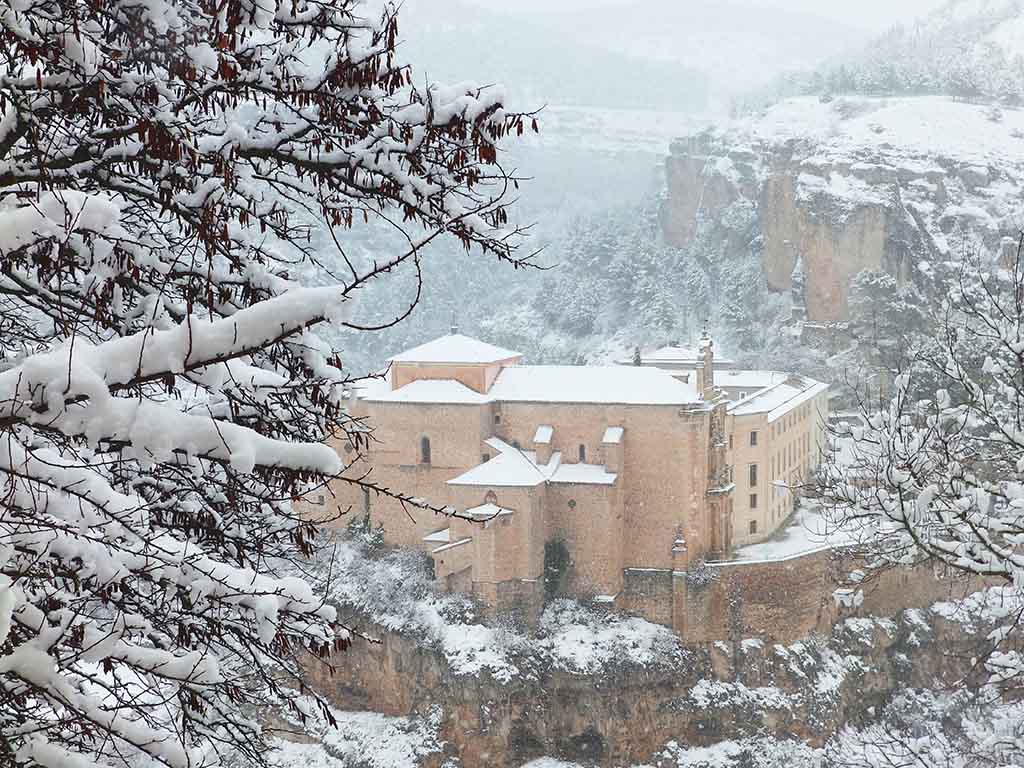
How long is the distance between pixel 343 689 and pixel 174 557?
23.6m

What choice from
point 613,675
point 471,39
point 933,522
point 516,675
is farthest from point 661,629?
point 471,39

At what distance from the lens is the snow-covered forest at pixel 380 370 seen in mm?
3252

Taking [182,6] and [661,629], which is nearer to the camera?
[182,6]

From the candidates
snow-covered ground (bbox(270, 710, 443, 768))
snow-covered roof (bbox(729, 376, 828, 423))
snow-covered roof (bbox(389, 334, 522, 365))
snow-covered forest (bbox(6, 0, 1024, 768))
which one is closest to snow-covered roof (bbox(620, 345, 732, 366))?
snow-covered roof (bbox(729, 376, 828, 423))

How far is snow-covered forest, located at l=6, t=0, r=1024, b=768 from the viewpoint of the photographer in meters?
3.25

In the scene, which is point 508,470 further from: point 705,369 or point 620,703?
point 620,703

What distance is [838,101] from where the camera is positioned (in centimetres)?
6303

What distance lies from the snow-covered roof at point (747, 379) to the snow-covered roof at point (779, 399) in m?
0.65

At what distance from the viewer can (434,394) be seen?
26641 mm

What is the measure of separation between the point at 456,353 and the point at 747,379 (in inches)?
552

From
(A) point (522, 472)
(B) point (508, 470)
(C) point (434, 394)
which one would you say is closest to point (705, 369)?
(A) point (522, 472)

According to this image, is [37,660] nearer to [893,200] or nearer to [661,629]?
[661,629]

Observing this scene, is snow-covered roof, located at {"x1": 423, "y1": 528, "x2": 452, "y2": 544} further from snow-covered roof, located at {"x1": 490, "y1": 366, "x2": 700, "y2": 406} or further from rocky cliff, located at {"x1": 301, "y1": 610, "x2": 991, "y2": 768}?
snow-covered roof, located at {"x1": 490, "y1": 366, "x2": 700, "y2": 406}

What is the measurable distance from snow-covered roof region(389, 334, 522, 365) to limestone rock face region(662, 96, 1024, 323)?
2707 centimetres
